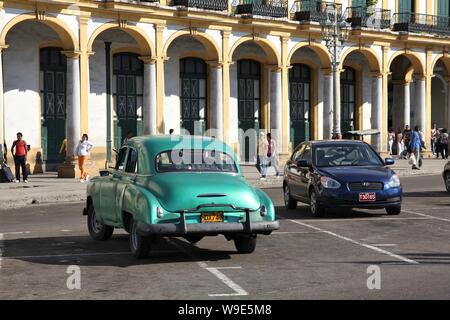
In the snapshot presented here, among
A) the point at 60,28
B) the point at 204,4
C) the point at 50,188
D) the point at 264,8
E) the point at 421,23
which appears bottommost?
the point at 50,188

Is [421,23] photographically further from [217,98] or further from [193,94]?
[217,98]

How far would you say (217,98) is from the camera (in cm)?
3906

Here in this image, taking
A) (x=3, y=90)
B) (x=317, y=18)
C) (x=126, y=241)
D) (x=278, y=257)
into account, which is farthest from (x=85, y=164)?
(x=278, y=257)

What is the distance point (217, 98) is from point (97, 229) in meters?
24.2

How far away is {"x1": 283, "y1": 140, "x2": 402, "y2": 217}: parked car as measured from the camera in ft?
60.0

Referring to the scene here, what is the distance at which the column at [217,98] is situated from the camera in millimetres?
39000

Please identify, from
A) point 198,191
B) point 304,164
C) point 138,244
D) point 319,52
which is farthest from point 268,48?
point 198,191

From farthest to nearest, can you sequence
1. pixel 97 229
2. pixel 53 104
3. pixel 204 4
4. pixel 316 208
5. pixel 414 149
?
pixel 204 4, pixel 414 149, pixel 53 104, pixel 316 208, pixel 97 229

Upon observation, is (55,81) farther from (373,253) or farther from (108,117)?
(373,253)

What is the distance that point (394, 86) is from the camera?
50.7 meters

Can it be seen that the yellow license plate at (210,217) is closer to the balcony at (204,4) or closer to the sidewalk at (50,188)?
the sidewalk at (50,188)

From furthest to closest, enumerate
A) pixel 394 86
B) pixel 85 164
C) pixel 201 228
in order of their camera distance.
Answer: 1. pixel 394 86
2. pixel 85 164
3. pixel 201 228

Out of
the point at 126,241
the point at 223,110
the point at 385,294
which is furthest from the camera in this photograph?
the point at 223,110
